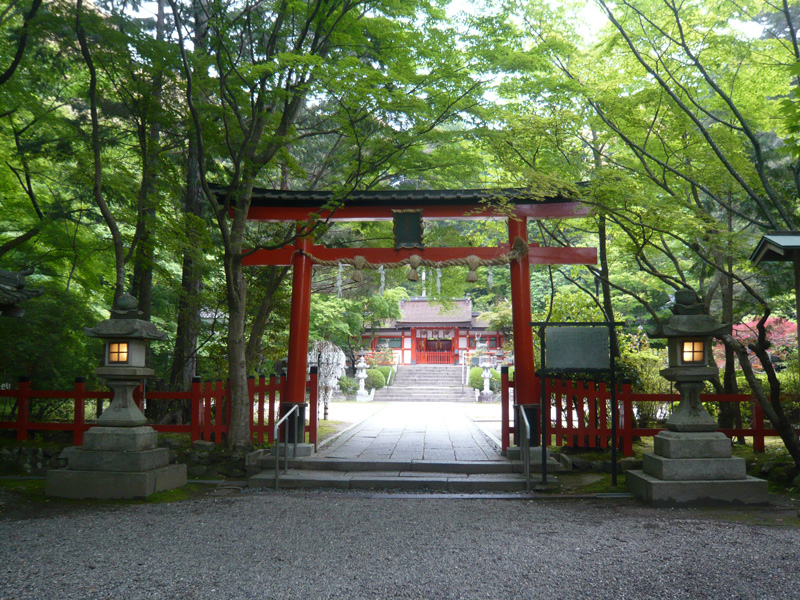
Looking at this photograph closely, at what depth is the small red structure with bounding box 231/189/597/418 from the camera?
8.26 meters

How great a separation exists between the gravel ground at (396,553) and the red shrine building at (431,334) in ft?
A: 85.0

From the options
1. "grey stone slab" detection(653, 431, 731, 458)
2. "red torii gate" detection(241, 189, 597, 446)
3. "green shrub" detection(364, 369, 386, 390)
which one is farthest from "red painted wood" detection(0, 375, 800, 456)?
"green shrub" detection(364, 369, 386, 390)

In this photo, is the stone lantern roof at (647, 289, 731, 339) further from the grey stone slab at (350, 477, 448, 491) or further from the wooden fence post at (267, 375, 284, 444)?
the wooden fence post at (267, 375, 284, 444)

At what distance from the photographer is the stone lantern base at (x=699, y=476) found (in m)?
5.47

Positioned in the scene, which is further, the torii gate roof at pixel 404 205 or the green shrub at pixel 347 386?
the green shrub at pixel 347 386

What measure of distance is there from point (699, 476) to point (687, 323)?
1.61 metres

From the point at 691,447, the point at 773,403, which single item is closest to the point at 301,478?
the point at 691,447

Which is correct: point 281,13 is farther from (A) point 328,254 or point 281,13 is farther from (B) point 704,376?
(B) point 704,376

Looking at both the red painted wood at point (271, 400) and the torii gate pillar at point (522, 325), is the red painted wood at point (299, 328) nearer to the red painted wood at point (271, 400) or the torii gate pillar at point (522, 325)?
the red painted wood at point (271, 400)

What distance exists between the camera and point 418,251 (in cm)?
866

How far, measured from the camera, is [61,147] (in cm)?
835

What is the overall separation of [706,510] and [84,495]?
6558 millimetres

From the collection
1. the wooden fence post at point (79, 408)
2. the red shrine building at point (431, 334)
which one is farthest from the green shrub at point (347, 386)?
the wooden fence post at point (79, 408)

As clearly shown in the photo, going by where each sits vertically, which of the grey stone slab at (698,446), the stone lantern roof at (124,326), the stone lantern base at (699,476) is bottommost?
the stone lantern base at (699,476)
